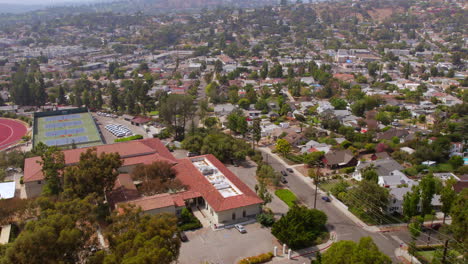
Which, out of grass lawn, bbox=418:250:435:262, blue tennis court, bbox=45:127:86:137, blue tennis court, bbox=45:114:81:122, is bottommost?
grass lawn, bbox=418:250:435:262

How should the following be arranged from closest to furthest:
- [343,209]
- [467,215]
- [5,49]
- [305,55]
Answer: [467,215]
[343,209]
[305,55]
[5,49]

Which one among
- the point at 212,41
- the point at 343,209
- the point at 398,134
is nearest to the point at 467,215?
the point at 343,209

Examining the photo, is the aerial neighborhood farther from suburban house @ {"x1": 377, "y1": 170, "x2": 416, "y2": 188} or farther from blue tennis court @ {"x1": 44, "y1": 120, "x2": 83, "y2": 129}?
blue tennis court @ {"x1": 44, "y1": 120, "x2": 83, "y2": 129}

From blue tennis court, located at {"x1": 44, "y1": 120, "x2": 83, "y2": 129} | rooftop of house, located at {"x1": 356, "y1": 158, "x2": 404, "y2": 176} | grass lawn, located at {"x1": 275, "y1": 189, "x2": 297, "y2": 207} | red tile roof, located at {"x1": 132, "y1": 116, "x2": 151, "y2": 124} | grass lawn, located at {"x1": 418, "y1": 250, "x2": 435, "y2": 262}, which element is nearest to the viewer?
grass lawn, located at {"x1": 418, "y1": 250, "x2": 435, "y2": 262}

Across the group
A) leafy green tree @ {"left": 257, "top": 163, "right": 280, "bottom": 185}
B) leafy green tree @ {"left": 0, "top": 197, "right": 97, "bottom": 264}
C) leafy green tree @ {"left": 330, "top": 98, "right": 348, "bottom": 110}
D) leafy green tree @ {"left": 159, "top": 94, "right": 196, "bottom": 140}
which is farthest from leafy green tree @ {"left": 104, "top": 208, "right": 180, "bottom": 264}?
leafy green tree @ {"left": 330, "top": 98, "right": 348, "bottom": 110}

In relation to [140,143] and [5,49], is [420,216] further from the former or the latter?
[5,49]

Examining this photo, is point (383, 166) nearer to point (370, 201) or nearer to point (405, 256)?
point (370, 201)
